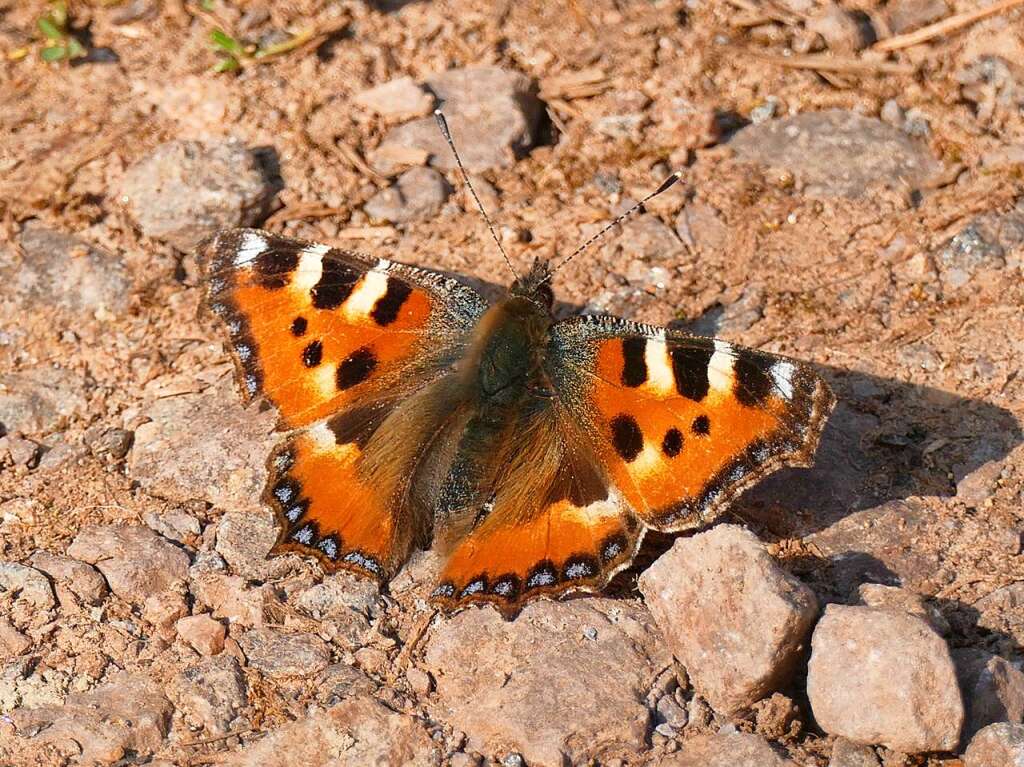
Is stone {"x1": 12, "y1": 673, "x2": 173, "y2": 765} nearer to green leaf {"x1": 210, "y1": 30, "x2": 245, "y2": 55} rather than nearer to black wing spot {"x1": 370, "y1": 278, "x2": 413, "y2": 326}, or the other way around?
black wing spot {"x1": 370, "y1": 278, "x2": 413, "y2": 326}

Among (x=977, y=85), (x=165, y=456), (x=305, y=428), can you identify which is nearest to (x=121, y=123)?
(x=165, y=456)

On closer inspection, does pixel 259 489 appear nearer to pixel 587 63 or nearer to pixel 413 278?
pixel 413 278

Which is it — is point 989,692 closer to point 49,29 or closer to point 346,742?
point 346,742

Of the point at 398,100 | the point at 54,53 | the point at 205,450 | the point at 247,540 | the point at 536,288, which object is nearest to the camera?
the point at 247,540

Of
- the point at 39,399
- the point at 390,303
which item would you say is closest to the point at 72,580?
the point at 39,399

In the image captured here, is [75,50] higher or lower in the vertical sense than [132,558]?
higher

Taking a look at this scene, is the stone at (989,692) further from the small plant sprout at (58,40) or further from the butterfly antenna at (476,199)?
the small plant sprout at (58,40)

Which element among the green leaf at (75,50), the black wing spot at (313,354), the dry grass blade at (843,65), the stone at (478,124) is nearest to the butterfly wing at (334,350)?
the black wing spot at (313,354)
